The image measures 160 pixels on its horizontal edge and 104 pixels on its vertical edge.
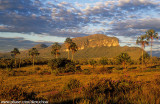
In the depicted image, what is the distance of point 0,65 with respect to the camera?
6225cm

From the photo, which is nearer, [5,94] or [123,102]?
[123,102]

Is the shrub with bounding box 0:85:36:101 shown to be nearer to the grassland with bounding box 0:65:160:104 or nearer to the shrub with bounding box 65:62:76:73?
the grassland with bounding box 0:65:160:104

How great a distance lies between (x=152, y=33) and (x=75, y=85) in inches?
1935

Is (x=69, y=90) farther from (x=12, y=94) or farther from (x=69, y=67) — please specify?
(x=69, y=67)

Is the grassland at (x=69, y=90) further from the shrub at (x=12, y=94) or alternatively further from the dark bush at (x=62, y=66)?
the dark bush at (x=62, y=66)

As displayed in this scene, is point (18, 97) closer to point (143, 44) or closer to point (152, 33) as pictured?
point (143, 44)

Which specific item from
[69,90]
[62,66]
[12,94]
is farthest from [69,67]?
[12,94]

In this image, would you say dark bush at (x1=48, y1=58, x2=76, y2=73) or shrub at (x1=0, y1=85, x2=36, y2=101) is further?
dark bush at (x1=48, y1=58, x2=76, y2=73)

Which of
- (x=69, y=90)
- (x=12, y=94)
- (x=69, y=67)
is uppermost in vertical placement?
(x=12, y=94)

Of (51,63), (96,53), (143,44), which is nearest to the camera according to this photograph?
(51,63)

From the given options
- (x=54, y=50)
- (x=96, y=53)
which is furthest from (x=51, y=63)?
(x=96, y=53)

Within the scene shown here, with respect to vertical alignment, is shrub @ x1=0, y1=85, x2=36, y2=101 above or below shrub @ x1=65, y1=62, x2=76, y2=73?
above

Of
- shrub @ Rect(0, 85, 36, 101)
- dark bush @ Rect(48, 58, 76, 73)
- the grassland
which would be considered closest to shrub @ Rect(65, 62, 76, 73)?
dark bush @ Rect(48, 58, 76, 73)

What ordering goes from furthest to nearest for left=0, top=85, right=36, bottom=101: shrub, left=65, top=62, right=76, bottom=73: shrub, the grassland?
1. left=65, top=62, right=76, bottom=73: shrub
2. left=0, top=85, right=36, bottom=101: shrub
3. the grassland
